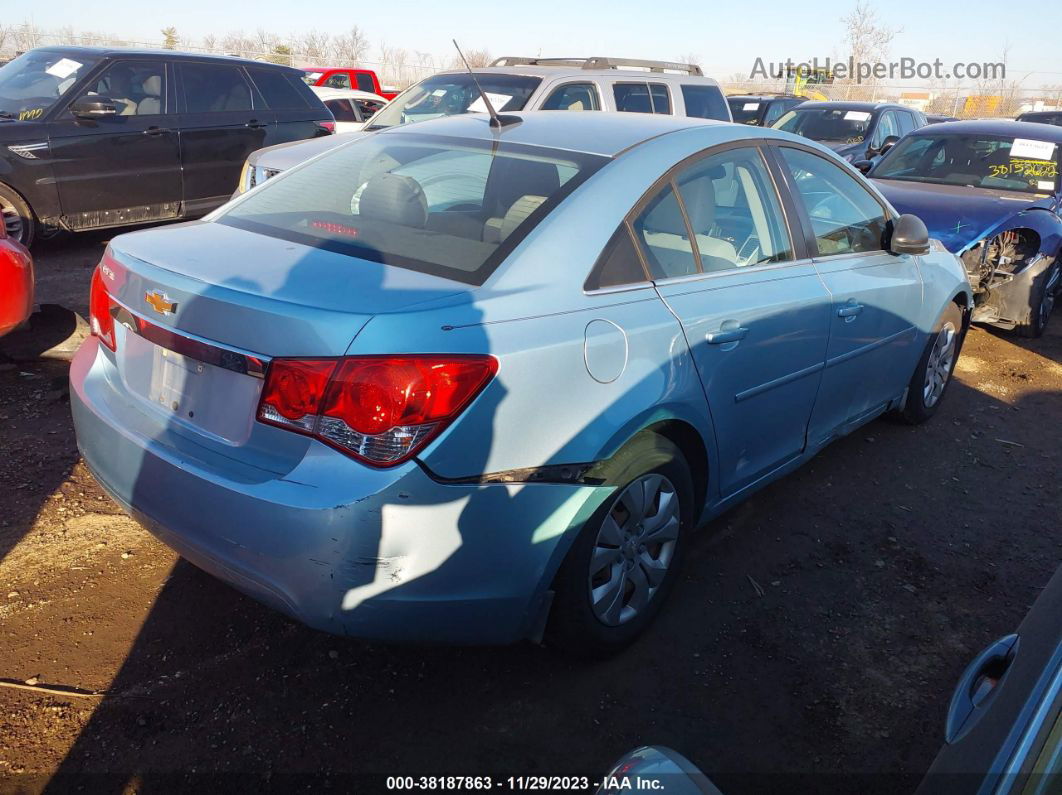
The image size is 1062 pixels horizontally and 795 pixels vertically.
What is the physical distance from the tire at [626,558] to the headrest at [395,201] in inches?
42.2

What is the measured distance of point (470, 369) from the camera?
7.35 ft

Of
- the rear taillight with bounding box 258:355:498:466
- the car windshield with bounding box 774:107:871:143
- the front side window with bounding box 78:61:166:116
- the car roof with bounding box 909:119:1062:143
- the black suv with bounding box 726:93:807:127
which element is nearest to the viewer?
the rear taillight with bounding box 258:355:498:466

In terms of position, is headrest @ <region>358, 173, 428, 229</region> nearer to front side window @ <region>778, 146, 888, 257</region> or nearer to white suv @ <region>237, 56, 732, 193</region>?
front side window @ <region>778, 146, 888, 257</region>

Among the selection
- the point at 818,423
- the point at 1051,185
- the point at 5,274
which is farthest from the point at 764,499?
the point at 1051,185

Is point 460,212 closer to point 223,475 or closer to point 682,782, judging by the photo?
point 223,475

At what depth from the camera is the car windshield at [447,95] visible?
7617 mm

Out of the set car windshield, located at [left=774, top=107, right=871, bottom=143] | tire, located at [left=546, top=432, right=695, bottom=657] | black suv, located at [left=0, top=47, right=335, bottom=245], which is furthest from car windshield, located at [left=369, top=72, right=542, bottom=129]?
car windshield, located at [left=774, top=107, right=871, bottom=143]

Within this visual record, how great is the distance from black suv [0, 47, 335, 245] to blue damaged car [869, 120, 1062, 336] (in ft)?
21.2

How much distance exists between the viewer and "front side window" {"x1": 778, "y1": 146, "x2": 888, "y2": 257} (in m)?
3.76

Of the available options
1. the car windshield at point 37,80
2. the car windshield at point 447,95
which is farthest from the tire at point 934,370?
the car windshield at point 37,80

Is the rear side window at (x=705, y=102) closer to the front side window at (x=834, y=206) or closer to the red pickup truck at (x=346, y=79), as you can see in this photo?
the front side window at (x=834, y=206)

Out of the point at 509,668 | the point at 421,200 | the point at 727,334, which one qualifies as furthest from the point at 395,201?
the point at 509,668

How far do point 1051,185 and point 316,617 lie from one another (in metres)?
7.54

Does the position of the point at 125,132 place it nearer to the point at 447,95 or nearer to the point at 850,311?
the point at 447,95
